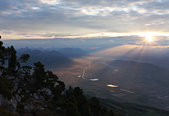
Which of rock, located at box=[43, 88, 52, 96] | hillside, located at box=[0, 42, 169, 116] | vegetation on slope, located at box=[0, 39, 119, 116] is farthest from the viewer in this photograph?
rock, located at box=[43, 88, 52, 96]

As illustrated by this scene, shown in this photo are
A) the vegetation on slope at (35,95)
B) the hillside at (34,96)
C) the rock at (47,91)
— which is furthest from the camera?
the rock at (47,91)

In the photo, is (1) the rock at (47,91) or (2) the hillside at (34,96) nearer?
(2) the hillside at (34,96)

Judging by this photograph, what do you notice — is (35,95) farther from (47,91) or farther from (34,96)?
(47,91)

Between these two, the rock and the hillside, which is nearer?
the hillside

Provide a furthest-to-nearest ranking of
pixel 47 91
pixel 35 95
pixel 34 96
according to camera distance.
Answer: pixel 47 91 → pixel 35 95 → pixel 34 96

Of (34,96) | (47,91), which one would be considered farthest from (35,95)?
(47,91)

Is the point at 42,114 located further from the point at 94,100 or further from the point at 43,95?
the point at 94,100

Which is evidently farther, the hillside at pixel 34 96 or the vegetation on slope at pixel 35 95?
the vegetation on slope at pixel 35 95

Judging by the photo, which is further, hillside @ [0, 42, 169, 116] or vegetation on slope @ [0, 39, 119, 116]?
vegetation on slope @ [0, 39, 119, 116]

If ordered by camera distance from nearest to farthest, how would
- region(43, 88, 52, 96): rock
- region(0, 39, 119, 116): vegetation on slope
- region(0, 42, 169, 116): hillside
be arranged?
region(0, 42, 169, 116): hillside < region(0, 39, 119, 116): vegetation on slope < region(43, 88, 52, 96): rock

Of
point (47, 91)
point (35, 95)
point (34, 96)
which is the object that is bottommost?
point (34, 96)

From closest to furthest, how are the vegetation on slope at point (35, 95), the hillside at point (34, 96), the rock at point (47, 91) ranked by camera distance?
the hillside at point (34, 96) < the vegetation on slope at point (35, 95) < the rock at point (47, 91)
